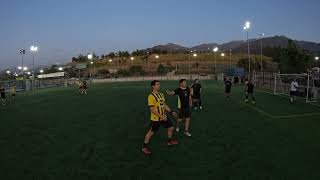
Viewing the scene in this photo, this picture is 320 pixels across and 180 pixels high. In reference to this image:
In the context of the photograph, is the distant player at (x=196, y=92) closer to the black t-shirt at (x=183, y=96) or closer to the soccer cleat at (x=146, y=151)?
the black t-shirt at (x=183, y=96)

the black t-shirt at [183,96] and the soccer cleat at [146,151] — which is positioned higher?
the black t-shirt at [183,96]

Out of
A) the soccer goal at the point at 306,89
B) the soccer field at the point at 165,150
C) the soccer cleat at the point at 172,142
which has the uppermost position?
the soccer goal at the point at 306,89

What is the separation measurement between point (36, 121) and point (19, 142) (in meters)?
5.82

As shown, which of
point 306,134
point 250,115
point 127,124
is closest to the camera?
point 306,134

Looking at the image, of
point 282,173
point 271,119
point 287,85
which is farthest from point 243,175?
point 287,85

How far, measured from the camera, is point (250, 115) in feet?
58.7

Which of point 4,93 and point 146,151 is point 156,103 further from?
point 4,93

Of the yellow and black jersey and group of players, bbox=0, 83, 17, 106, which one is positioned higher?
the yellow and black jersey

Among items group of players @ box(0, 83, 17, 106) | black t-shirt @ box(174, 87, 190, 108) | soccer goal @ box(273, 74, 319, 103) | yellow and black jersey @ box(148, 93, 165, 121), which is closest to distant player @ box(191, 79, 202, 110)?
black t-shirt @ box(174, 87, 190, 108)

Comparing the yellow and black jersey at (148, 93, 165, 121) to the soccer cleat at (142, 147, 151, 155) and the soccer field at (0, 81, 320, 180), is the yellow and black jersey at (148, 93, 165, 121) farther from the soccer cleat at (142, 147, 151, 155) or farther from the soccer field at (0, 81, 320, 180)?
the soccer field at (0, 81, 320, 180)

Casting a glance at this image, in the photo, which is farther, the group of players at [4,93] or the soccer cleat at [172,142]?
the group of players at [4,93]

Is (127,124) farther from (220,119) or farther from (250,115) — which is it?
(250,115)

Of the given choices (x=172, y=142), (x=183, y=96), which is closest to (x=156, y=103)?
(x=172, y=142)

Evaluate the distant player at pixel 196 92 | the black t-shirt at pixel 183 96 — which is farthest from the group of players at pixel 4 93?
the black t-shirt at pixel 183 96
